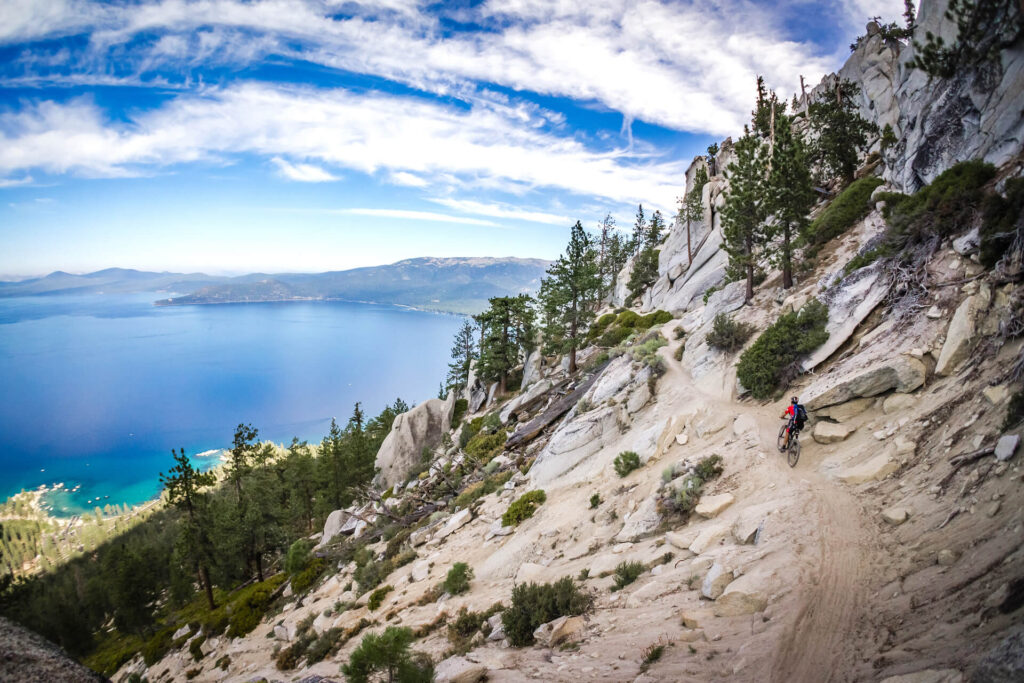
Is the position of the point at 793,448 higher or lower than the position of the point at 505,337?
lower

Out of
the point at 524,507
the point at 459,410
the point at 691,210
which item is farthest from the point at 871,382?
A: the point at 459,410

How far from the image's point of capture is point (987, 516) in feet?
20.3

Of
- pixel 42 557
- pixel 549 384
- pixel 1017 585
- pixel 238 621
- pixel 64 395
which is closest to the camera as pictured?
pixel 1017 585

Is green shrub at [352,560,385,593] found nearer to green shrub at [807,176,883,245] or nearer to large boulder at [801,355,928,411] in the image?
large boulder at [801,355,928,411]

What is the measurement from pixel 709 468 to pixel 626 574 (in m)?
4.89

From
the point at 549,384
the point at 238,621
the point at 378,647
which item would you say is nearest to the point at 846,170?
the point at 549,384

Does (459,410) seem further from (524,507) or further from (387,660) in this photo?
(387,660)

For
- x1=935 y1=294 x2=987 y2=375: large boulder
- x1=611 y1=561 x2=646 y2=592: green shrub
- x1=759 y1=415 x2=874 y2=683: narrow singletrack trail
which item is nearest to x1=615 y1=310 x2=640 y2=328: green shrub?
x1=935 y1=294 x2=987 y2=375: large boulder

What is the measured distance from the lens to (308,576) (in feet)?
74.4

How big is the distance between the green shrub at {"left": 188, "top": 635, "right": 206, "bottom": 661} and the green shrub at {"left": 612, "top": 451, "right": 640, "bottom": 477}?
23.7 m

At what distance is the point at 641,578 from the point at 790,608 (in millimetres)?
3098

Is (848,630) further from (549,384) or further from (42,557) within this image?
(42,557)

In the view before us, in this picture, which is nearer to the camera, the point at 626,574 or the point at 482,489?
the point at 626,574

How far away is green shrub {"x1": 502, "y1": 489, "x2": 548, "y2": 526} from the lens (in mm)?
16203
